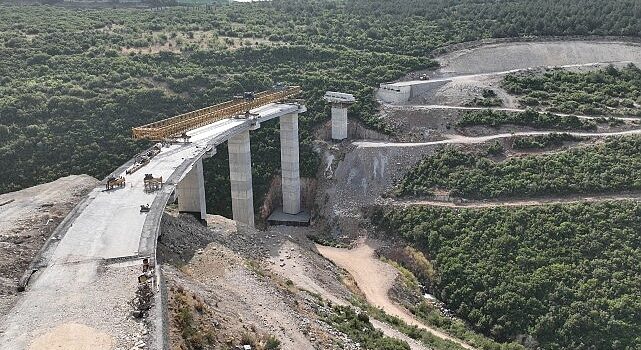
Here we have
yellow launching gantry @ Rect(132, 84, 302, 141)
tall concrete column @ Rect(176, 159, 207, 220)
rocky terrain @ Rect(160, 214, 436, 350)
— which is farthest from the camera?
yellow launching gantry @ Rect(132, 84, 302, 141)

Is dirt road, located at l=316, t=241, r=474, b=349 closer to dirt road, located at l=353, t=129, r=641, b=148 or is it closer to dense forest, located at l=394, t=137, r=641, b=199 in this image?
dense forest, located at l=394, t=137, r=641, b=199

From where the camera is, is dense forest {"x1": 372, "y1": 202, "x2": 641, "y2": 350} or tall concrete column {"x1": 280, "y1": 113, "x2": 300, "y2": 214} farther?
tall concrete column {"x1": 280, "y1": 113, "x2": 300, "y2": 214}

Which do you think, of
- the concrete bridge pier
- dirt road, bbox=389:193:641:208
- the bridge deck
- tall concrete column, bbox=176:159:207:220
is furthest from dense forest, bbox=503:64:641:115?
the bridge deck

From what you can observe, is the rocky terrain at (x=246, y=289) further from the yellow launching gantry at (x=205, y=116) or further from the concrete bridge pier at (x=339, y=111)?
the concrete bridge pier at (x=339, y=111)

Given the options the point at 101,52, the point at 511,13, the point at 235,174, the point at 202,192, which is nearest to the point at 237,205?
the point at 235,174

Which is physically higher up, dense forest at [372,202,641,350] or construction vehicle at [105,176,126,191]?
construction vehicle at [105,176,126,191]

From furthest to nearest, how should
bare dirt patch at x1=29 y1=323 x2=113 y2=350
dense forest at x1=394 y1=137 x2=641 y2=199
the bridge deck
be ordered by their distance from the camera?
dense forest at x1=394 y1=137 x2=641 y2=199, the bridge deck, bare dirt patch at x1=29 y1=323 x2=113 y2=350
